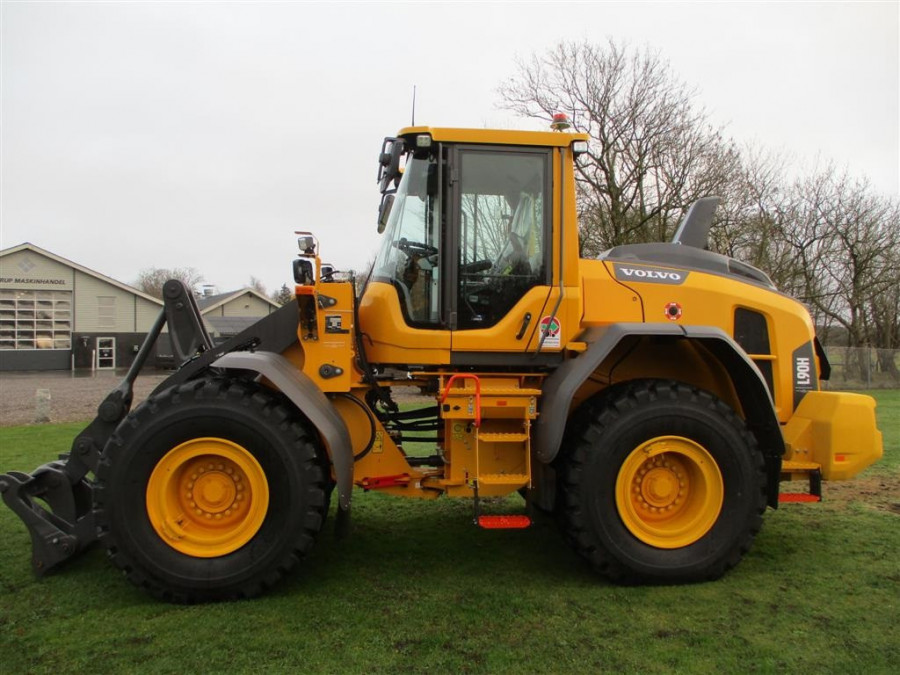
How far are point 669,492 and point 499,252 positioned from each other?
1.82 metres

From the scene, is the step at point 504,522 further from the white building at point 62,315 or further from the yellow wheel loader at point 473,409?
the white building at point 62,315

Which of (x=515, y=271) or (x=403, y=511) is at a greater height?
(x=515, y=271)

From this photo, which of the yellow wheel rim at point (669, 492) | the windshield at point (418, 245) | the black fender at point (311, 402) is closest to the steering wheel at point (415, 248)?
the windshield at point (418, 245)

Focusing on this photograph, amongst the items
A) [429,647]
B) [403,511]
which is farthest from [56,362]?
[429,647]

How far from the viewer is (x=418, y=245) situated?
13.8 ft

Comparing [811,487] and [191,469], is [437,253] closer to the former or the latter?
[191,469]

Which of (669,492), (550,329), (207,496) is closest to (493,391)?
(550,329)

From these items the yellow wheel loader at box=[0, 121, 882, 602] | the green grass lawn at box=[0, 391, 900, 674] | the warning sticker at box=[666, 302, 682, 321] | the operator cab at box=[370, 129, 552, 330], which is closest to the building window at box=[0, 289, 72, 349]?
the green grass lawn at box=[0, 391, 900, 674]

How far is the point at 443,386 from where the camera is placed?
162 inches

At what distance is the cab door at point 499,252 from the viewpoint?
163 inches

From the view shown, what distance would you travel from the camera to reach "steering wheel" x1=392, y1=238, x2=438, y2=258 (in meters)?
4.17

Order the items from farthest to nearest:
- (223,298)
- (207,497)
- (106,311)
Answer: (223,298) → (106,311) → (207,497)

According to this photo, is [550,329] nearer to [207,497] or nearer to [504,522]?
[504,522]

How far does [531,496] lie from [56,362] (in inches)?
1526
